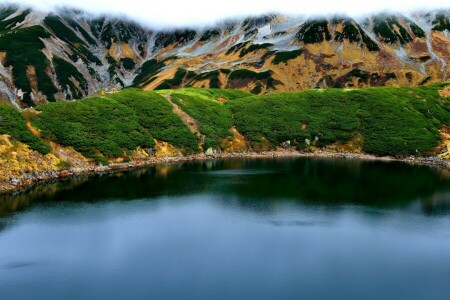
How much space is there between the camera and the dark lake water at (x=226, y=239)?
Result: 101 feet

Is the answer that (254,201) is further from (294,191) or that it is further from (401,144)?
(401,144)

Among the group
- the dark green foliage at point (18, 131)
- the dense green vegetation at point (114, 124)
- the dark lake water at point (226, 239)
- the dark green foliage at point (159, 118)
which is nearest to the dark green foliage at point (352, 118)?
the dark green foliage at point (159, 118)

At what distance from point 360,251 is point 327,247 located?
301 cm

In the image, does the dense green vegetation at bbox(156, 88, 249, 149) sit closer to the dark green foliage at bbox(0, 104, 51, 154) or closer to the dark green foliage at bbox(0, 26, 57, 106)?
the dark green foliage at bbox(0, 104, 51, 154)

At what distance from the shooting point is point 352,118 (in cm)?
10669

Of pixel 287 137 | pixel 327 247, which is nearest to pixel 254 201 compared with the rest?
pixel 327 247

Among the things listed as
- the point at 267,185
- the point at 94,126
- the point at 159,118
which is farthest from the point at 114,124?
the point at 267,185

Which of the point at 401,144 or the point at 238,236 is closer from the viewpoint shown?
the point at 238,236

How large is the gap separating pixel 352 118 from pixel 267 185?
50.3 meters

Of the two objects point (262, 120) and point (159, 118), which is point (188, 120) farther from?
point (262, 120)

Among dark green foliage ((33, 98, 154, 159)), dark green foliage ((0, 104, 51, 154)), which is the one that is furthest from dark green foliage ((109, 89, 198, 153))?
dark green foliage ((0, 104, 51, 154))

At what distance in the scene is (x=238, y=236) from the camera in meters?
41.7

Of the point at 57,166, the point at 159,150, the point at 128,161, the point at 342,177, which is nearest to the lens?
the point at 57,166

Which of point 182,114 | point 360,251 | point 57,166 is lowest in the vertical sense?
point 360,251
